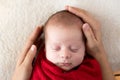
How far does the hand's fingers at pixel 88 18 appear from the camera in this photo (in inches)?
50.5

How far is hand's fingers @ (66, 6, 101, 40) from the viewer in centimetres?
128

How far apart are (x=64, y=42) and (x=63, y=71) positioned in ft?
0.40

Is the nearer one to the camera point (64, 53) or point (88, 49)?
point (64, 53)

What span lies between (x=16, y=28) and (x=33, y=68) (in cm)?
20

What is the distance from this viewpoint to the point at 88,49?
51.6 inches

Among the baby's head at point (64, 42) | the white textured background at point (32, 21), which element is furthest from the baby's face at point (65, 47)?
the white textured background at point (32, 21)

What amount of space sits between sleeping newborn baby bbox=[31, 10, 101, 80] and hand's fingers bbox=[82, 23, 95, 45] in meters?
0.02

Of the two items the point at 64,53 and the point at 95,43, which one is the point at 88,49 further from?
the point at 64,53

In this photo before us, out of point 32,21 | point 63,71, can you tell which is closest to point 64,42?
point 63,71

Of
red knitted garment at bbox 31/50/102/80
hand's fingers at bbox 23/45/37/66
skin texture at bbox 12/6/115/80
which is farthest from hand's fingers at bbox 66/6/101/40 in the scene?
hand's fingers at bbox 23/45/37/66

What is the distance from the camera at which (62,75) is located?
1.19m

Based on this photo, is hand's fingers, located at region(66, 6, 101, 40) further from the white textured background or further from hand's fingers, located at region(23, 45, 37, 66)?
hand's fingers, located at region(23, 45, 37, 66)

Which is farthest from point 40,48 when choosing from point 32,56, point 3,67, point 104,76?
point 104,76

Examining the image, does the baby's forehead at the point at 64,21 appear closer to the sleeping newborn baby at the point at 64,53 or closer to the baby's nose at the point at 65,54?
the sleeping newborn baby at the point at 64,53
